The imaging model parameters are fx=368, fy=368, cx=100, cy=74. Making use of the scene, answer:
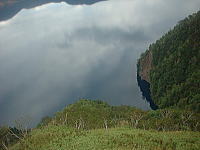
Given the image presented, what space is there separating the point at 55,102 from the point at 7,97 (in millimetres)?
27011

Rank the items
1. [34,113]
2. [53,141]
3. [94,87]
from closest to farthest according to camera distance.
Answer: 1. [53,141]
2. [34,113]
3. [94,87]

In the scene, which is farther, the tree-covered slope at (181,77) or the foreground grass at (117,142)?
the tree-covered slope at (181,77)

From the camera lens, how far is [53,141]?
53125 millimetres

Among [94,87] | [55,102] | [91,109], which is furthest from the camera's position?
[94,87]

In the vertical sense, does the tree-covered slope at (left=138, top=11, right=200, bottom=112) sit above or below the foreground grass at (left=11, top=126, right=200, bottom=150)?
above

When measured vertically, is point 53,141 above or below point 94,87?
below

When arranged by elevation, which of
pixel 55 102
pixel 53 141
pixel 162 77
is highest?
pixel 162 77

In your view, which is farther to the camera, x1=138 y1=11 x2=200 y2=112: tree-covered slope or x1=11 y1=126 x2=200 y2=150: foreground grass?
x1=138 y1=11 x2=200 y2=112: tree-covered slope

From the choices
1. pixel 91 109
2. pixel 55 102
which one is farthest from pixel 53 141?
pixel 55 102

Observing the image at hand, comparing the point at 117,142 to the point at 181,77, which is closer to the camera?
the point at 117,142

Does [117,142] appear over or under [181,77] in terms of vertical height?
under

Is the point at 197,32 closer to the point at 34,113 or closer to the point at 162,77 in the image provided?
the point at 162,77

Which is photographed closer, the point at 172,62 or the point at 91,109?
the point at 91,109

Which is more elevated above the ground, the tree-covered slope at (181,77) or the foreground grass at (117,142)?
the tree-covered slope at (181,77)
